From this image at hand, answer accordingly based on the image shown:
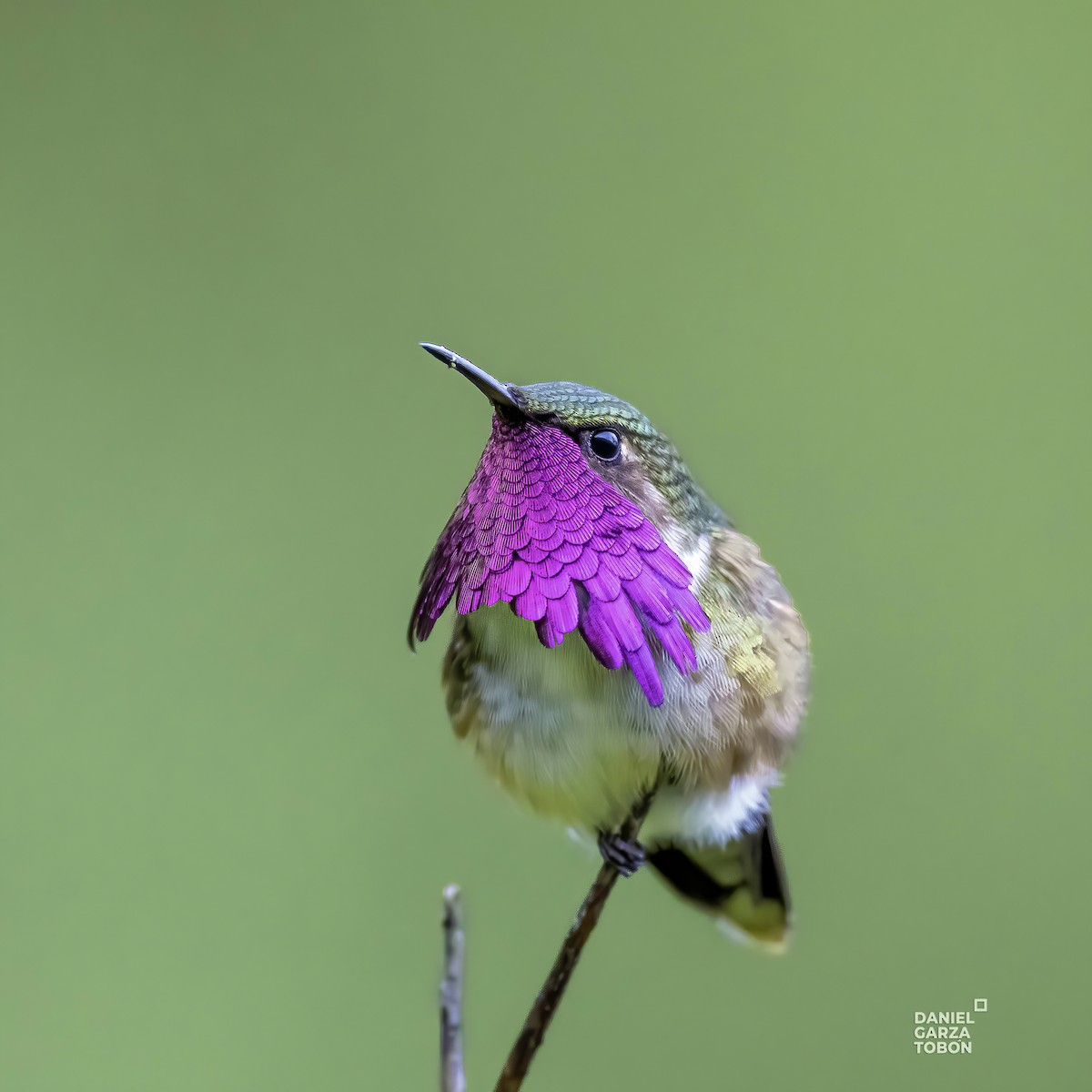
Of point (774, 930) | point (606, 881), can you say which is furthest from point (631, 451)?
point (774, 930)

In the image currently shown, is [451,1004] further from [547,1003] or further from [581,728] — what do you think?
[581,728]

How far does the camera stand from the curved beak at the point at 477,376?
64 centimetres

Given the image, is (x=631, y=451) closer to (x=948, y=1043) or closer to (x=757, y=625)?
(x=757, y=625)

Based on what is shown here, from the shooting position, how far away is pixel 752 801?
0.90 metres

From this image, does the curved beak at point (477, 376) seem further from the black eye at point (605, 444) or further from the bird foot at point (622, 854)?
the bird foot at point (622, 854)

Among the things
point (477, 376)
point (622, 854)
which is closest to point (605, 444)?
point (477, 376)

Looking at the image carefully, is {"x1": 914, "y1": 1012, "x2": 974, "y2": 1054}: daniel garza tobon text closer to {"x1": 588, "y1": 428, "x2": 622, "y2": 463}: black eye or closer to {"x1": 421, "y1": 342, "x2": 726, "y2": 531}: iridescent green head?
{"x1": 421, "y1": 342, "x2": 726, "y2": 531}: iridescent green head

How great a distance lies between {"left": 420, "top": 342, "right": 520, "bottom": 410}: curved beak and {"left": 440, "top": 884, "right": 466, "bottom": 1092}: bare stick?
14.8 inches

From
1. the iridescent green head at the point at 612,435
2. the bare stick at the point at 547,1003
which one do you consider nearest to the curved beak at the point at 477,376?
the iridescent green head at the point at 612,435

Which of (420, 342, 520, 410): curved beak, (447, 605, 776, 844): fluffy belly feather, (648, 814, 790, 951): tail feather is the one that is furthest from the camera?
(648, 814, 790, 951): tail feather

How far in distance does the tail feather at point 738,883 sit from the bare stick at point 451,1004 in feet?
0.92

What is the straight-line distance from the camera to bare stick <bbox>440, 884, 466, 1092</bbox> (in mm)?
811

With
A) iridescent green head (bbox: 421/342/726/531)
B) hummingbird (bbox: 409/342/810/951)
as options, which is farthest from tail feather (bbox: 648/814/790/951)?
iridescent green head (bbox: 421/342/726/531)

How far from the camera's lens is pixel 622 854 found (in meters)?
0.85
